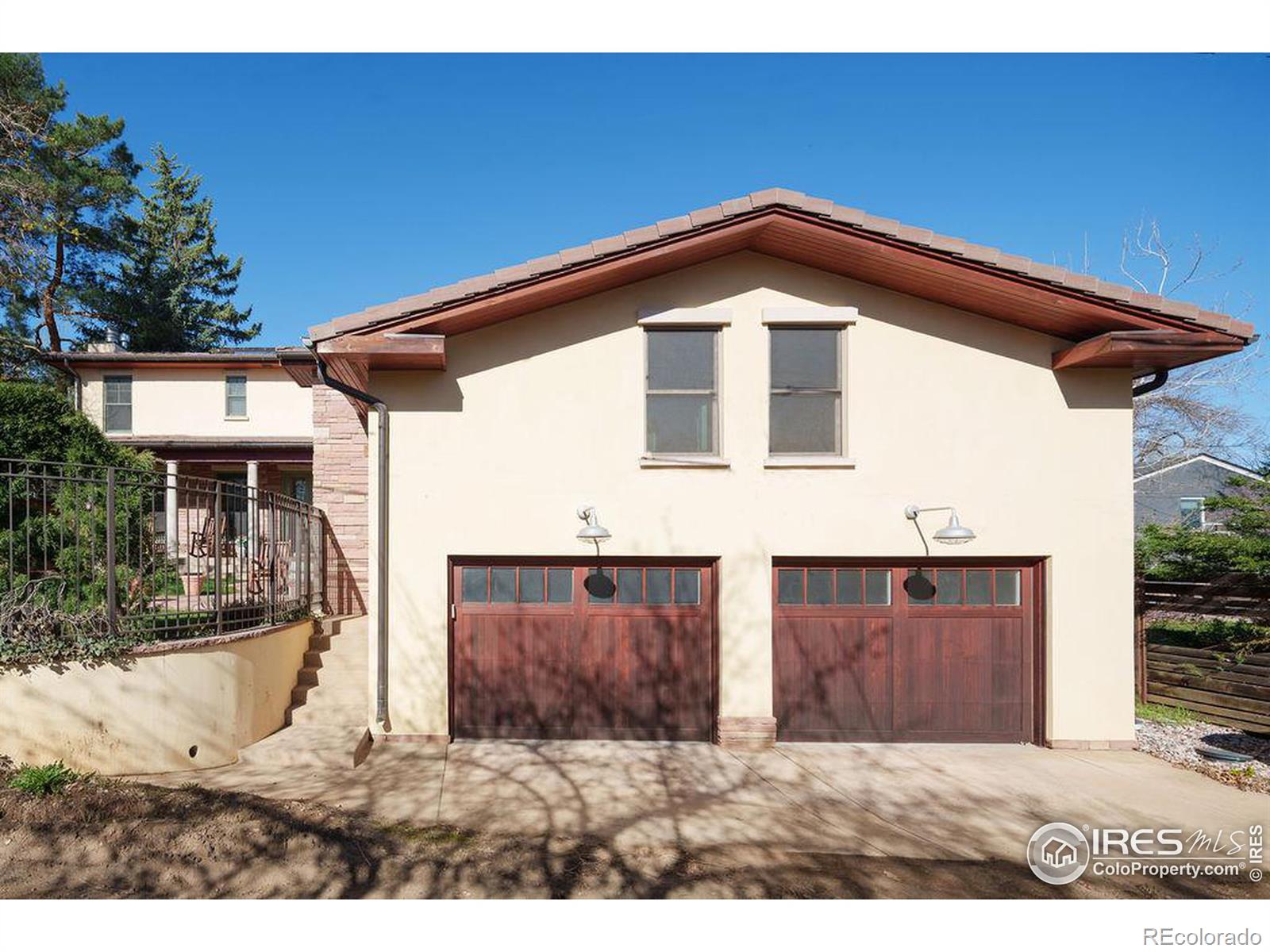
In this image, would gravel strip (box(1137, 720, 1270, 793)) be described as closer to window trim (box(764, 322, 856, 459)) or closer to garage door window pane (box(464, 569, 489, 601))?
window trim (box(764, 322, 856, 459))

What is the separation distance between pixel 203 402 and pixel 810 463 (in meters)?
19.9

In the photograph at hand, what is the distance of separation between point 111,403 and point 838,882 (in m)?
23.6

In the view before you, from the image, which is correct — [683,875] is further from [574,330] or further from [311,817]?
[574,330]

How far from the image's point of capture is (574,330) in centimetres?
750

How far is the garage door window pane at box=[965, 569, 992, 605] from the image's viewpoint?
299 inches

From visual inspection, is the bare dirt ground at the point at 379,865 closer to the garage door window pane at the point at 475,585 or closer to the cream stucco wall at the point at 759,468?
the cream stucco wall at the point at 759,468

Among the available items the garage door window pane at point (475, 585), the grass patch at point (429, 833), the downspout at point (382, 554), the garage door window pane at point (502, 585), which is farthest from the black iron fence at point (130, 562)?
the grass patch at point (429, 833)

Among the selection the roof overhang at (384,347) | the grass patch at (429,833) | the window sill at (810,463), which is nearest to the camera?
the grass patch at (429,833)

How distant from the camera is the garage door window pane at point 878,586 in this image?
24.8 ft

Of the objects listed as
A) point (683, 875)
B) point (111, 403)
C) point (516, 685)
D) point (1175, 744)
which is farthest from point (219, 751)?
point (111, 403)

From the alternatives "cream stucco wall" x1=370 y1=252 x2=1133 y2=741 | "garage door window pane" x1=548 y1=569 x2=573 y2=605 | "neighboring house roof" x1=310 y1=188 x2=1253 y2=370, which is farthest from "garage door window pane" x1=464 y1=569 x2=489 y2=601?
"neighboring house roof" x1=310 y1=188 x2=1253 y2=370

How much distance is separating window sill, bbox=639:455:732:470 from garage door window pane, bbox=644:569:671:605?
1257mm

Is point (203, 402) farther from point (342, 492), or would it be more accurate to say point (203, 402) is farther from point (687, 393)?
point (687, 393)

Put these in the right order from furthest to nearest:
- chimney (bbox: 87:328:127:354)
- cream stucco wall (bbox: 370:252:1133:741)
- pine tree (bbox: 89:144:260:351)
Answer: pine tree (bbox: 89:144:260:351) < chimney (bbox: 87:328:127:354) < cream stucco wall (bbox: 370:252:1133:741)
